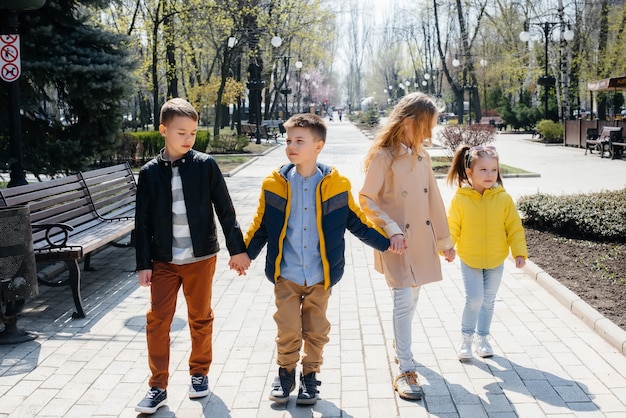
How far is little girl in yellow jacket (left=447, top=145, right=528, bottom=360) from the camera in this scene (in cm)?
430

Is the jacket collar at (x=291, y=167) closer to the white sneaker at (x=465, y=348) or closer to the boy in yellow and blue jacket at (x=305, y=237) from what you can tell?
the boy in yellow and blue jacket at (x=305, y=237)

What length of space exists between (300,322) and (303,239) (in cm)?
47

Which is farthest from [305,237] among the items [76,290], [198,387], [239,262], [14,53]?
[14,53]

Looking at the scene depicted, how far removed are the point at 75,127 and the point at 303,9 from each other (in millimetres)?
24098

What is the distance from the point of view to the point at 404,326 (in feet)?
12.8

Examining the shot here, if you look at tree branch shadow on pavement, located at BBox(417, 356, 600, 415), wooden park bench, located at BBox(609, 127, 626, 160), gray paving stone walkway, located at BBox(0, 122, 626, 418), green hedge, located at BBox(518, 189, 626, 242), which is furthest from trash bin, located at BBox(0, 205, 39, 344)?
wooden park bench, located at BBox(609, 127, 626, 160)

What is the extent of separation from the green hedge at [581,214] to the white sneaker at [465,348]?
162 inches

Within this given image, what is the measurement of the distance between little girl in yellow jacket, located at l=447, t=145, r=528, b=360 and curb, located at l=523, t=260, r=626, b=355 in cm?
93

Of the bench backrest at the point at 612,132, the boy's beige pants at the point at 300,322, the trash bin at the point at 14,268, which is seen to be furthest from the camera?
the bench backrest at the point at 612,132

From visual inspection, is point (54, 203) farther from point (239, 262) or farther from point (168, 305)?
point (239, 262)

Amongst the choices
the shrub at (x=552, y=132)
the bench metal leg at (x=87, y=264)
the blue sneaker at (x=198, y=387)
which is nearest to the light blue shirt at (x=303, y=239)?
the blue sneaker at (x=198, y=387)

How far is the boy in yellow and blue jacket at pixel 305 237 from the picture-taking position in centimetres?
358

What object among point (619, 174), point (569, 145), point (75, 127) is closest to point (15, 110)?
point (75, 127)

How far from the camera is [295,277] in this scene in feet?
11.8
